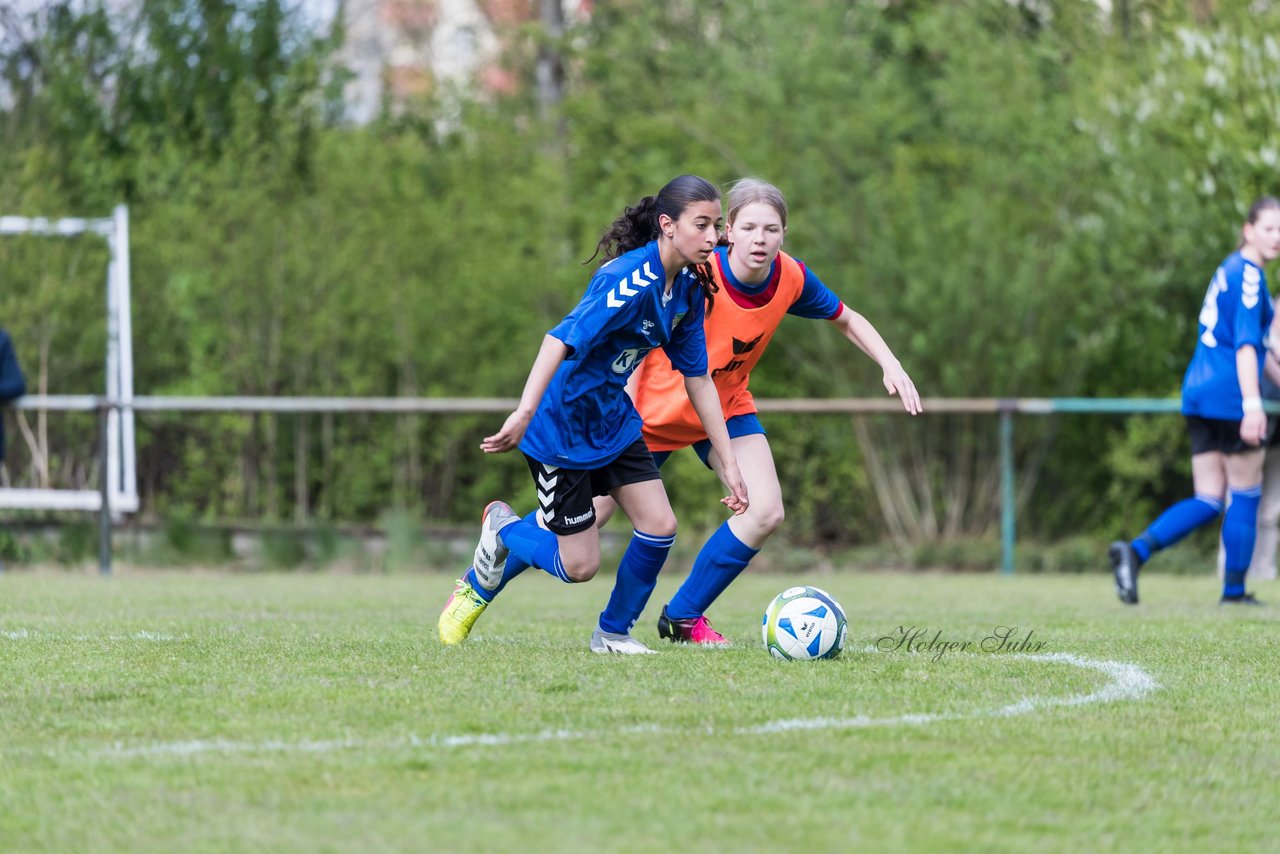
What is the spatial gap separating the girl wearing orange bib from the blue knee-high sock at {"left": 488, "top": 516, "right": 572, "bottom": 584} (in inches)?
20.8

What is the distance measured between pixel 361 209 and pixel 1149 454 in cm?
691

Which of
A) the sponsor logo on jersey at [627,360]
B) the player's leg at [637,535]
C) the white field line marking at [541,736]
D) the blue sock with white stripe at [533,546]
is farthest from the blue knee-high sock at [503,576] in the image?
the white field line marking at [541,736]

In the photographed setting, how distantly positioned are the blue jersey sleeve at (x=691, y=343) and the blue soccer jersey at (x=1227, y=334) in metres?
3.80

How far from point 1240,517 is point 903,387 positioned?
3.44 m

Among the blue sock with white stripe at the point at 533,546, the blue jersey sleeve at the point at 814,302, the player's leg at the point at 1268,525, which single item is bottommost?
the player's leg at the point at 1268,525

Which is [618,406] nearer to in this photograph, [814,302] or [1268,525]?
[814,302]

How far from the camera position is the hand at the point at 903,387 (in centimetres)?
632

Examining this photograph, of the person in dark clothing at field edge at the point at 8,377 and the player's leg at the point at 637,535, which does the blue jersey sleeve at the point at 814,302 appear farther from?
the person in dark clothing at field edge at the point at 8,377

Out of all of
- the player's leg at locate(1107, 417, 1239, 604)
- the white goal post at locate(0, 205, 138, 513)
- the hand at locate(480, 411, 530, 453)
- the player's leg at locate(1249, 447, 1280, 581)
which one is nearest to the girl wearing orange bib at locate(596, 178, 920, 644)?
the hand at locate(480, 411, 530, 453)

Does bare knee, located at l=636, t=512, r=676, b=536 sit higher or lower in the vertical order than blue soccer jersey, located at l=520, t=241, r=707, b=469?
lower

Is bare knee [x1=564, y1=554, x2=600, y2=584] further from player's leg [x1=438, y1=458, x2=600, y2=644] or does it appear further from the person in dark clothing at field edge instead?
the person in dark clothing at field edge

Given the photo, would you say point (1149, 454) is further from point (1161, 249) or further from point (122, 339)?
point (122, 339)

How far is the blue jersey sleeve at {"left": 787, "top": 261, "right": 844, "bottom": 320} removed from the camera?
6859 mm

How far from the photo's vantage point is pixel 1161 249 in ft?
44.6
